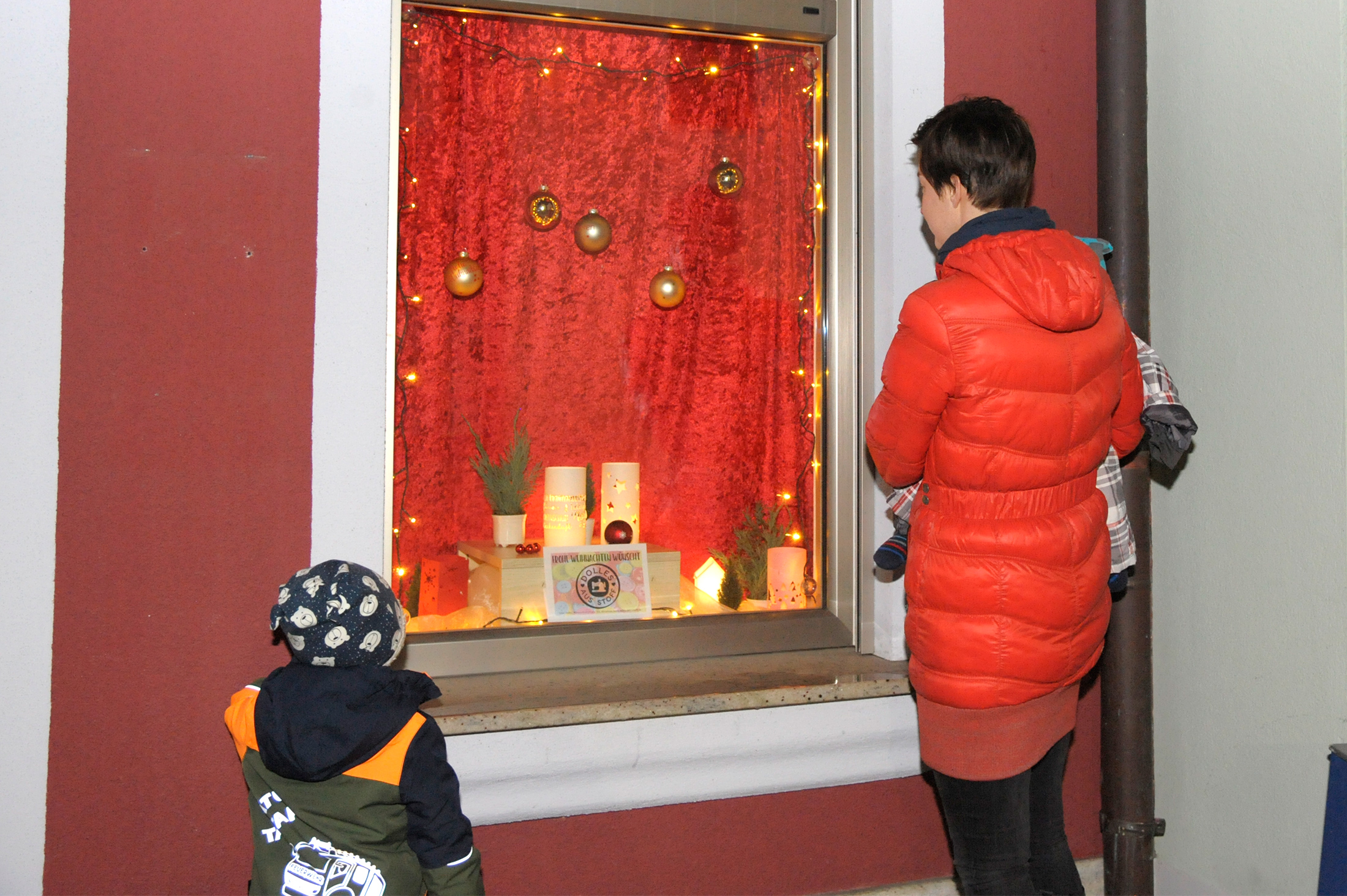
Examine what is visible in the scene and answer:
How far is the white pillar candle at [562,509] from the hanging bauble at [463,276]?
494 mm

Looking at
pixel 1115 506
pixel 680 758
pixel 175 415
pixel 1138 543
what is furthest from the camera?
pixel 1138 543

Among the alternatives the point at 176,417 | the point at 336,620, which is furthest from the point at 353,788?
the point at 176,417

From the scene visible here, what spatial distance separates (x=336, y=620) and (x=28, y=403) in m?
0.91

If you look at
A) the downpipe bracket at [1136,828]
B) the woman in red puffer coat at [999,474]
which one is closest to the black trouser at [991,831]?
the woman in red puffer coat at [999,474]

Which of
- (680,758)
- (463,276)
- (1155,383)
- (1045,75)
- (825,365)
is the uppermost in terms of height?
(1045,75)

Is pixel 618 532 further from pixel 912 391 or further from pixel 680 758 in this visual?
pixel 912 391

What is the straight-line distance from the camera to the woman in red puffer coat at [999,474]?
4.66ft

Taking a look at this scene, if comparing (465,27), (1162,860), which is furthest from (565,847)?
(465,27)

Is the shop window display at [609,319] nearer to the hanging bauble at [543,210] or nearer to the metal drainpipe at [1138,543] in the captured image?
the hanging bauble at [543,210]

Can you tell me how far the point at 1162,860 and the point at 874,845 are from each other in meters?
0.68

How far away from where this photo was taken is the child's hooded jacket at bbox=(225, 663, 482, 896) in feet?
4.51

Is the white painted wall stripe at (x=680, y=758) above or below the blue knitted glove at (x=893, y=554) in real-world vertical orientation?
below

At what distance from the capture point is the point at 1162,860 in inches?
89.5

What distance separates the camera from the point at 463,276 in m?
2.42
